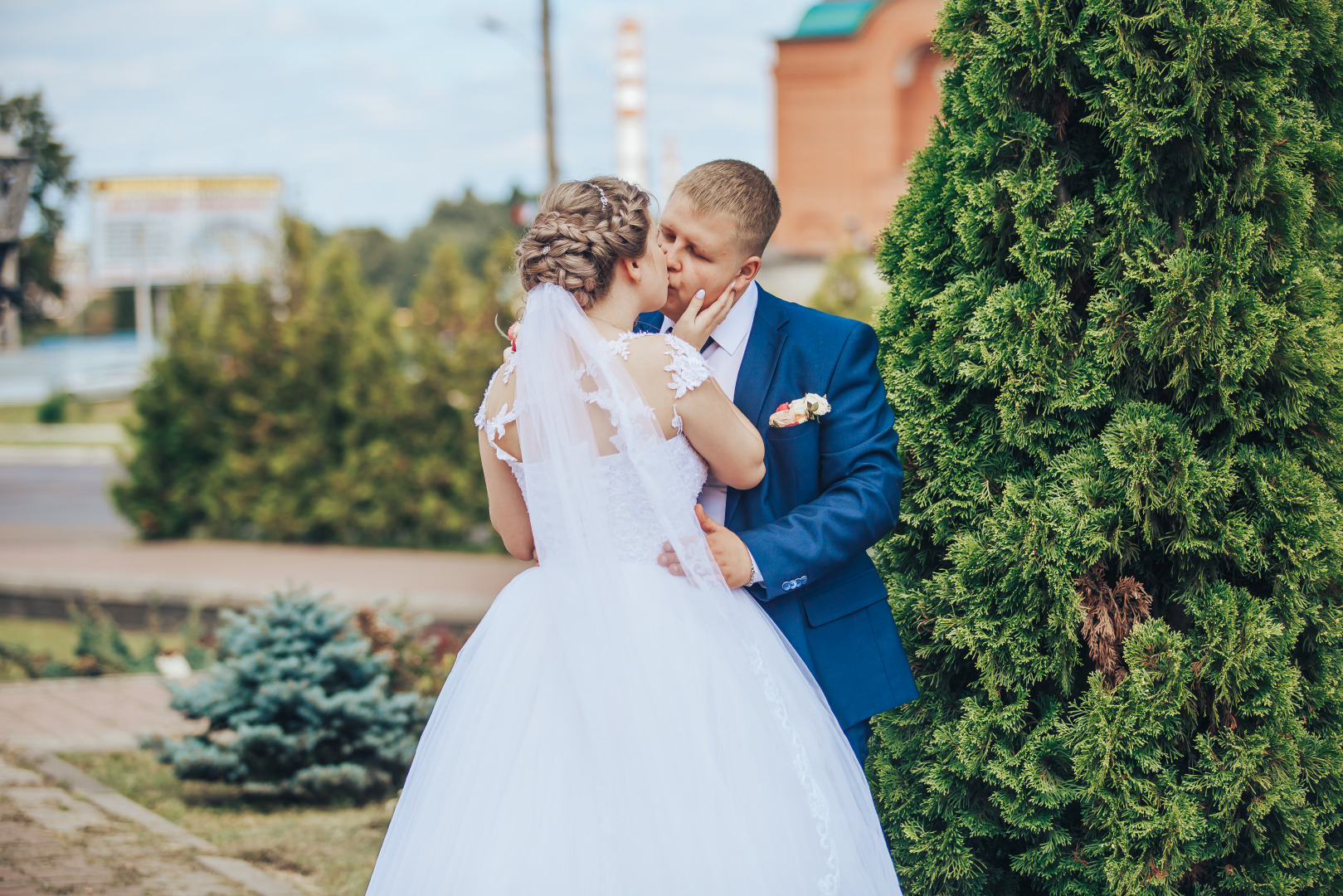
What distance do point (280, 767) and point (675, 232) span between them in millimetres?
3729

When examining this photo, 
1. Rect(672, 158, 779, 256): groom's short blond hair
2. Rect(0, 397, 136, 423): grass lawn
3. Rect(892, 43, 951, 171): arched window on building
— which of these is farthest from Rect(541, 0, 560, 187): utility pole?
Rect(0, 397, 136, 423): grass lawn

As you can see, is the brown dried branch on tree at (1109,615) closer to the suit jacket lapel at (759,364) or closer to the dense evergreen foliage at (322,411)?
the suit jacket lapel at (759,364)

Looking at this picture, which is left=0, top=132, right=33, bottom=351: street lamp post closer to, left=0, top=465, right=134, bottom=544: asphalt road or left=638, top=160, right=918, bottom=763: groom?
left=0, top=465, right=134, bottom=544: asphalt road

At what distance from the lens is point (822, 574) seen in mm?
2512

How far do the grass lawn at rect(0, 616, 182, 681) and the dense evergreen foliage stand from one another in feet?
12.1

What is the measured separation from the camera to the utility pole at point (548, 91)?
56.6 feet

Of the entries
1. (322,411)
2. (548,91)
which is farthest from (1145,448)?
(548,91)

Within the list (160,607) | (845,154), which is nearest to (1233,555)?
(160,607)

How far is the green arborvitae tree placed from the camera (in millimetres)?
2541

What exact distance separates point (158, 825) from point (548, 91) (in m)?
15.2

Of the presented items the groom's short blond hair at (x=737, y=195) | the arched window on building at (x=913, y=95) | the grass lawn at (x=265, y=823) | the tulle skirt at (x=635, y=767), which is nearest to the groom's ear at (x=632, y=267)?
the groom's short blond hair at (x=737, y=195)

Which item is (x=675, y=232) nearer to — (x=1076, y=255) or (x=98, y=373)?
(x=1076, y=255)

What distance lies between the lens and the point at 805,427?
2.58 m

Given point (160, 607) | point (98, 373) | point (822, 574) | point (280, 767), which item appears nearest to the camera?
point (822, 574)
